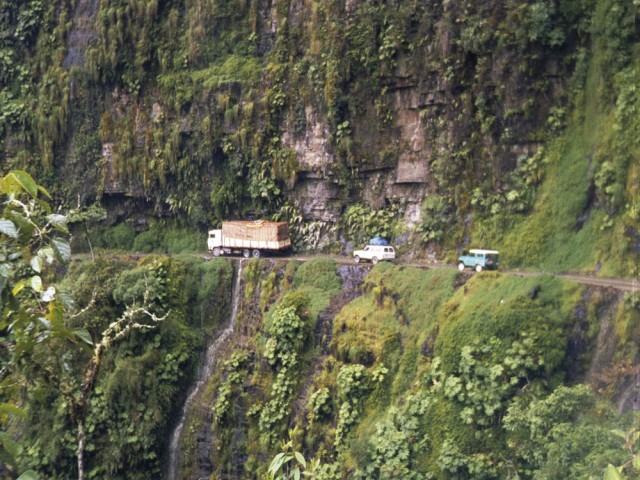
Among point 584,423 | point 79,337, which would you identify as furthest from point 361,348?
point 79,337

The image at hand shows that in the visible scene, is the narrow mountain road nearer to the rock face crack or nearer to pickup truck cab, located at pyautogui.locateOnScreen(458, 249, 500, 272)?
pickup truck cab, located at pyautogui.locateOnScreen(458, 249, 500, 272)

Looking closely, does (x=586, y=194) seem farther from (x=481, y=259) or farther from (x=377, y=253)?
(x=377, y=253)

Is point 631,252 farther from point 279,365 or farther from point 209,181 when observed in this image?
point 209,181

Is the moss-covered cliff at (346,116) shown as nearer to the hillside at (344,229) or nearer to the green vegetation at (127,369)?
the hillside at (344,229)

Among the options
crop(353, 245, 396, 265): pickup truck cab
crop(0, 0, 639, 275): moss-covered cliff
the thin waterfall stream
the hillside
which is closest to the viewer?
the hillside

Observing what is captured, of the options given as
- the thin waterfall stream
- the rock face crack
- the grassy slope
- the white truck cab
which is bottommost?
the thin waterfall stream

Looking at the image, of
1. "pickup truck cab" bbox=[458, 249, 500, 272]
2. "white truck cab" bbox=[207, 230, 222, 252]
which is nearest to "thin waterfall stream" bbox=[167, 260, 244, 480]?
"white truck cab" bbox=[207, 230, 222, 252]
